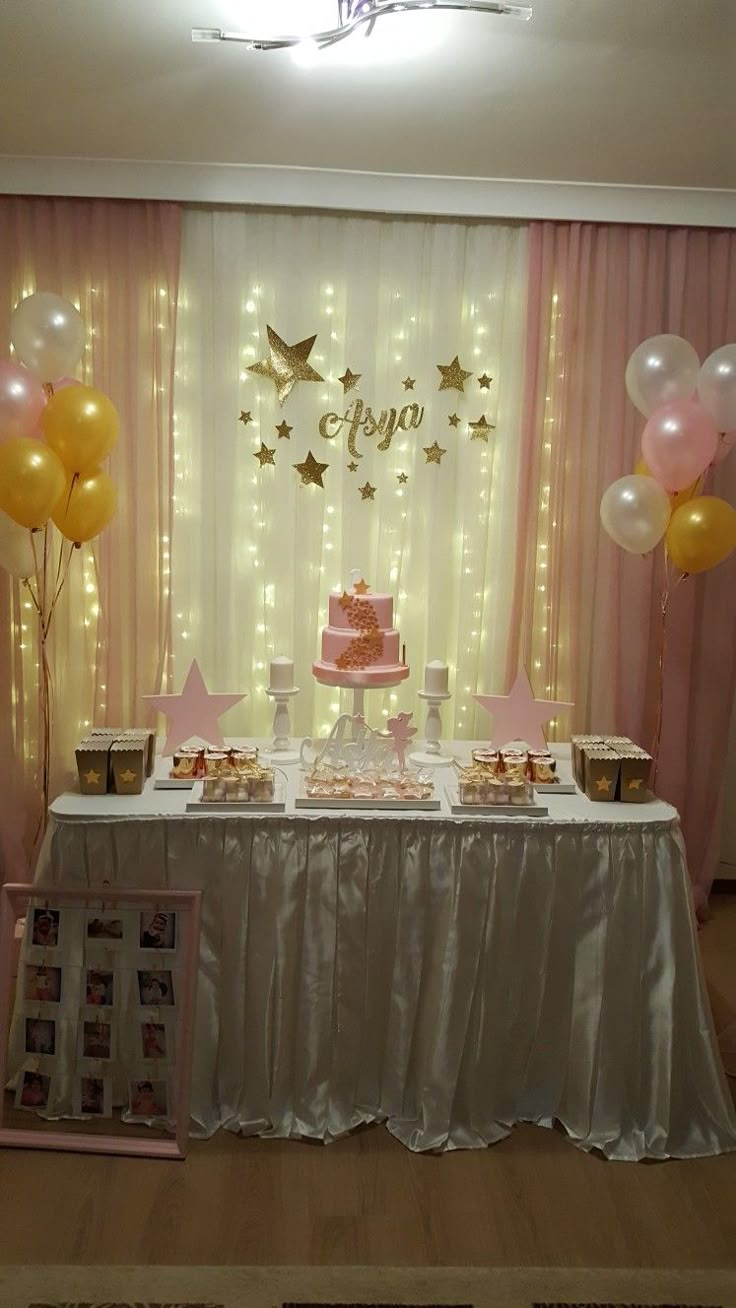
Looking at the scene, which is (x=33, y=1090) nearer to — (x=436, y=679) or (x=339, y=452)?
(x=436, y=679)

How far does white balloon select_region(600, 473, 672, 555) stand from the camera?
301cm

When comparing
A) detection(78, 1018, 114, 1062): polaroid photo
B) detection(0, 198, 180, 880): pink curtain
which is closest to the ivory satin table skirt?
detection(78, 1018, 114, 1062): polaroid photo

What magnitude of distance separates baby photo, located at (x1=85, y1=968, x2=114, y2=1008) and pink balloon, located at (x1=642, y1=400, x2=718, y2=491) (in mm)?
1987

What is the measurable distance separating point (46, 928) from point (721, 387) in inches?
87.6

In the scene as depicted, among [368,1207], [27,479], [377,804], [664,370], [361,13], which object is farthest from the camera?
[664,370]

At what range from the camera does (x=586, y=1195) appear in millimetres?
2379

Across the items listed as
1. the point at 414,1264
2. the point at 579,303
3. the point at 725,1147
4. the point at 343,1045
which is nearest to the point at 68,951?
the point at 343,1045

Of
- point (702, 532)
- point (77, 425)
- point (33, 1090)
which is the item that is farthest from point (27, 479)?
point (702, 532)

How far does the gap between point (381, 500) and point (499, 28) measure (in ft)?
5.24

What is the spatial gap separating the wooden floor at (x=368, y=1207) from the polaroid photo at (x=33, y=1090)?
120 millimetres

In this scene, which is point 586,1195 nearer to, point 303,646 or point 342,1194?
point 342,1194

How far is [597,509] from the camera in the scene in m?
3.67

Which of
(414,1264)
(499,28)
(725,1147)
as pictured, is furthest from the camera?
(725,1147)

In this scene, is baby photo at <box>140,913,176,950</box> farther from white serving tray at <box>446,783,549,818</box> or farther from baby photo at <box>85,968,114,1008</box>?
white serving tray at <box>446,783,549,818</box>
